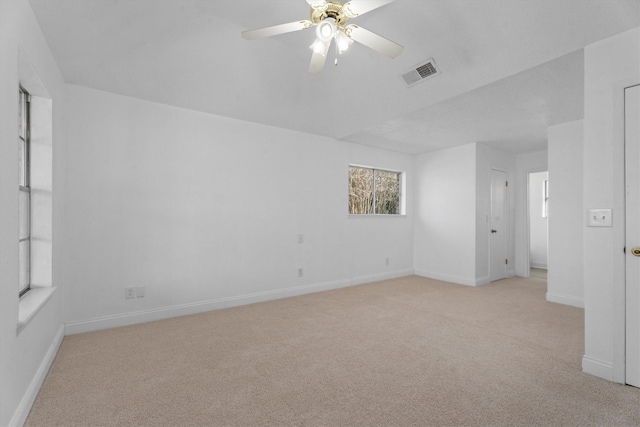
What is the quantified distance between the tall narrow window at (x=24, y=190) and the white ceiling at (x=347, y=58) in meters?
0.61

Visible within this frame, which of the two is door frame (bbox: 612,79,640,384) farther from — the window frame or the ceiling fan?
the window frame

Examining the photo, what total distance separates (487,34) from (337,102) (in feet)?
5.87

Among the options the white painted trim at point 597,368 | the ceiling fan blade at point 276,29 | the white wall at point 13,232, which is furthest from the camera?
A: the white painted trim at point 597,368

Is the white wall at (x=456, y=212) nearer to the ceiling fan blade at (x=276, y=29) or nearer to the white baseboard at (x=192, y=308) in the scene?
the white baseboard at (x=192, y=308)

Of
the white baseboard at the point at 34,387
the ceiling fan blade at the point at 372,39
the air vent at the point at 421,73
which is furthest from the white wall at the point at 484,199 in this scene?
the white baseboard at the point at 34,387

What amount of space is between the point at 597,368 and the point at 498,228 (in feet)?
12.9

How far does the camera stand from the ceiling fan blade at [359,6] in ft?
5.73

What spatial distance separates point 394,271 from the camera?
232 inches

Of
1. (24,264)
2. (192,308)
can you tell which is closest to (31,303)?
(24,264)

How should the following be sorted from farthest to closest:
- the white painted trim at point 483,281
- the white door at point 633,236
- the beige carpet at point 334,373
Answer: the white painted trim at point 483,281 → the white door at point 633,236 → the beige carpet at point 334,373

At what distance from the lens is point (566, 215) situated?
433 centimetres

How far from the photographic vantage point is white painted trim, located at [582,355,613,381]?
218 centimetres

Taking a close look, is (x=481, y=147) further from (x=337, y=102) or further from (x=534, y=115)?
(x=337, y=102)

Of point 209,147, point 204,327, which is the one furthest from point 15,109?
point 204,327
